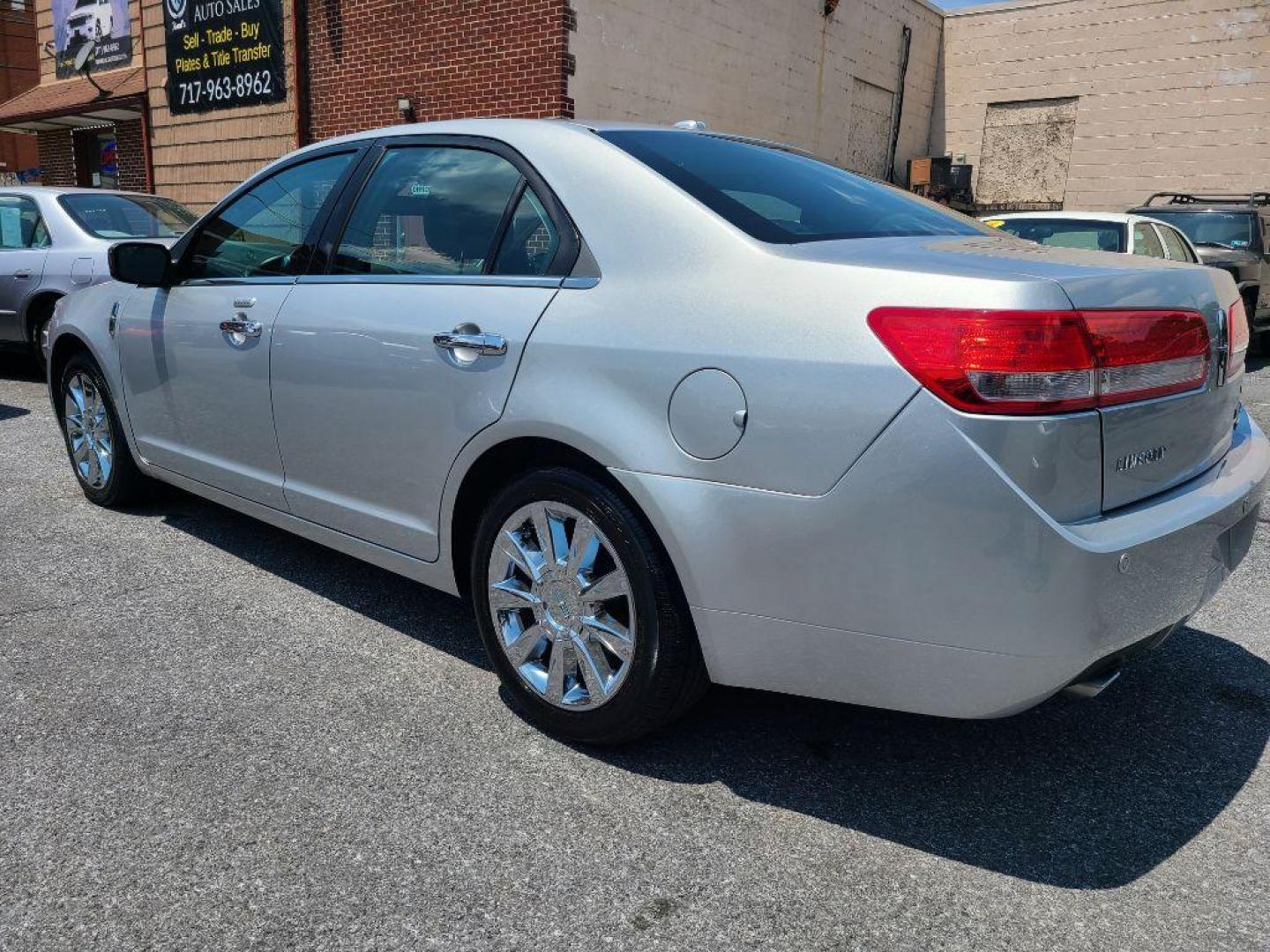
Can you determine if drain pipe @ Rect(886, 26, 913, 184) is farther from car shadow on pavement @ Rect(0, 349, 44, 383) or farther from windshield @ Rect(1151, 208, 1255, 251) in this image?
car shadow on pavement @ Rect(0, 349, 44, 383)

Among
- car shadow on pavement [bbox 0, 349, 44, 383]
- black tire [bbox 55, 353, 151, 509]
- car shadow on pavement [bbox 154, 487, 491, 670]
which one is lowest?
car shadow on pavement [bbox 154, 487, 491, 670]

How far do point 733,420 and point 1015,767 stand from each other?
1253 millimetres

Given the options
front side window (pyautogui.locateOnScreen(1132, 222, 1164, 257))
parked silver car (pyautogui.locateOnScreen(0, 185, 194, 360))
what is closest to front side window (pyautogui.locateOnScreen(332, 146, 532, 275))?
parked silver car (pyautogui.locateOnScreen(0, 185, 194, 360))

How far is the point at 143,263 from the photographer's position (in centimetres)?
391

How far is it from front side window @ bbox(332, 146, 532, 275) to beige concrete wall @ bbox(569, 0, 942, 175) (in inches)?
339

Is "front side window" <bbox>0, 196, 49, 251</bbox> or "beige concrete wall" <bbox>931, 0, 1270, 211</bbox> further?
"beige concrete wall" <bbox>931, 0, 1270, 211</bbox>

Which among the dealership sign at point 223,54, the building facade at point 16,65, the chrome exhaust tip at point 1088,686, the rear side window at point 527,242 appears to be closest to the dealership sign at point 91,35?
the dealership sign at point 223,54

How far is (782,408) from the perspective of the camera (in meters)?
2.12

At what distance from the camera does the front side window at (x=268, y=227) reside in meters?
3.47

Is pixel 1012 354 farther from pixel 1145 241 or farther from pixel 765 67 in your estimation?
pixel 765 67

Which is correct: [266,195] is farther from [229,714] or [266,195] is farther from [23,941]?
[23,941]

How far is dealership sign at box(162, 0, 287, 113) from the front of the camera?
1418 cm

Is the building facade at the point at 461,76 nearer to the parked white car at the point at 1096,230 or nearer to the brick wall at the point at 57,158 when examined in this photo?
the brick wall at the point at 57,158

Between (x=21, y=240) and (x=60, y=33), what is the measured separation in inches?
500
